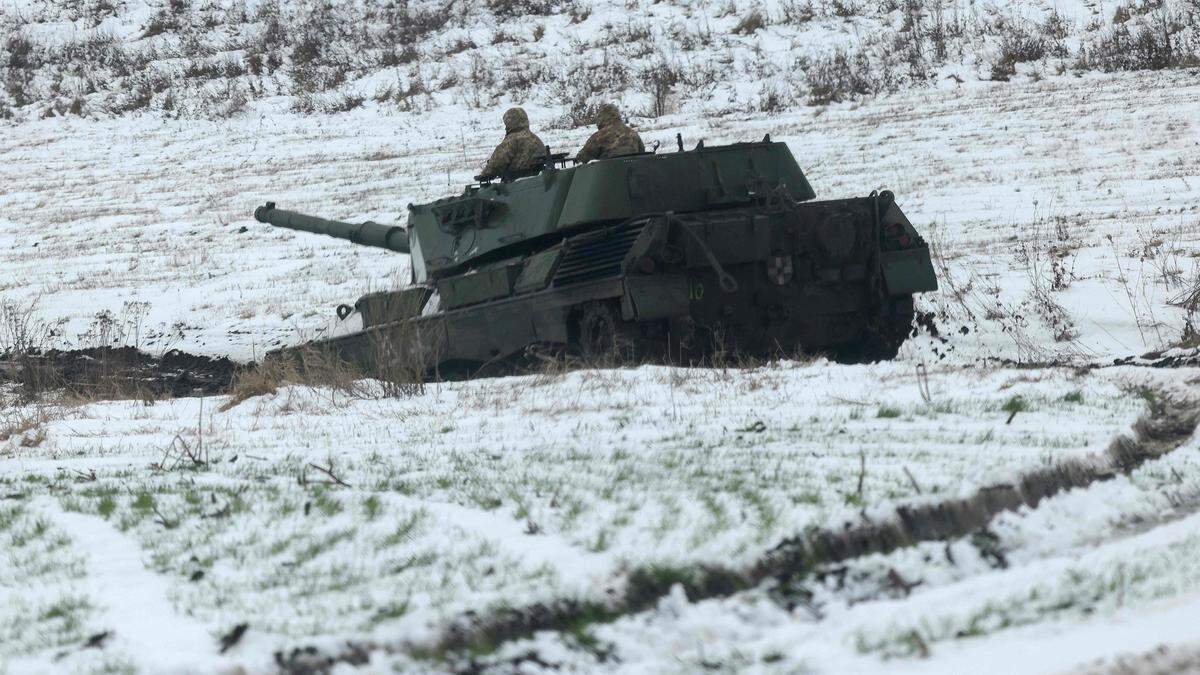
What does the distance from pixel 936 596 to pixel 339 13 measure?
1128 inches

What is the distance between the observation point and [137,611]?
4043mm

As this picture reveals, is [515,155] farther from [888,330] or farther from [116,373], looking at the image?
[116,373]

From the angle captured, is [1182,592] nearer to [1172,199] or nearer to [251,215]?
[1172,199]

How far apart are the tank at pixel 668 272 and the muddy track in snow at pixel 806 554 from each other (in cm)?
469

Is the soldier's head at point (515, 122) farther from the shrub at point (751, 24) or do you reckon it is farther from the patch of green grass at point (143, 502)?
the shrub at point (751, 24)

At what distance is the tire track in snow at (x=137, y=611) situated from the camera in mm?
3568

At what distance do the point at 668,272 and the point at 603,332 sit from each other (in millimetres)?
658

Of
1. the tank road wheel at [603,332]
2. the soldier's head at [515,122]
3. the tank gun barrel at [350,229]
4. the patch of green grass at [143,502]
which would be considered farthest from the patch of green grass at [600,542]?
the tank gun barrel at [350,229]

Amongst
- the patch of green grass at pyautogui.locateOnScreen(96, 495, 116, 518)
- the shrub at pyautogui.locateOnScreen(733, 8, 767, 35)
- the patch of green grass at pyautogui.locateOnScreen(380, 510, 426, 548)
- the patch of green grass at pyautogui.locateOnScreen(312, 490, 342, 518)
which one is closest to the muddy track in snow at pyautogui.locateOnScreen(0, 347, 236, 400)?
the patch of green grass at pyautogui.locateOnScreen(96, 495, 116, 518)

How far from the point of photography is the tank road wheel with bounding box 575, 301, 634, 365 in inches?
387

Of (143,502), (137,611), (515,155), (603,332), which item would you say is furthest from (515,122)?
(137,611)

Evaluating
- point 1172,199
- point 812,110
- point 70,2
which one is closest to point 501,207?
point 1172,199

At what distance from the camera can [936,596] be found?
12.4ft

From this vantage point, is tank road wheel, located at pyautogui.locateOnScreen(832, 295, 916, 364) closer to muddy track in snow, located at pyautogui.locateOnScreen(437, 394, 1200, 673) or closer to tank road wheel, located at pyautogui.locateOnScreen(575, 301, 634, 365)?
tank road wheel, located at pyautogui.locateOnScreen(575, 301, 634, 365)
